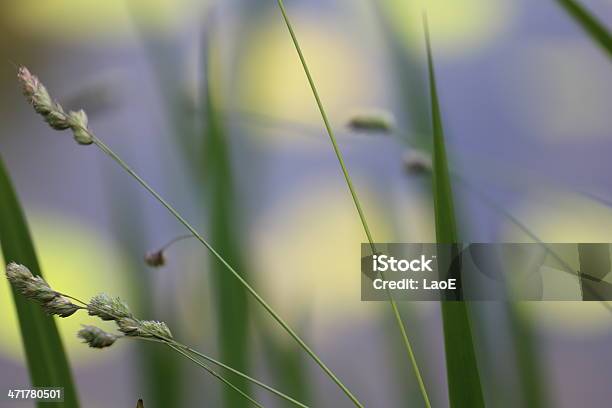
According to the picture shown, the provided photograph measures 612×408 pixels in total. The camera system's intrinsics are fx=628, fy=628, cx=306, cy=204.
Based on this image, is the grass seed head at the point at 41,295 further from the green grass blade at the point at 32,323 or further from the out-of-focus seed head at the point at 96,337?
the green grass blade at the point at 32,323

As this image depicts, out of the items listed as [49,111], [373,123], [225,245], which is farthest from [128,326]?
[373,123]

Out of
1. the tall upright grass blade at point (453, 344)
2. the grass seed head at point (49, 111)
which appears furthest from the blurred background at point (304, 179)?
the grass seed head at point (49, 111)

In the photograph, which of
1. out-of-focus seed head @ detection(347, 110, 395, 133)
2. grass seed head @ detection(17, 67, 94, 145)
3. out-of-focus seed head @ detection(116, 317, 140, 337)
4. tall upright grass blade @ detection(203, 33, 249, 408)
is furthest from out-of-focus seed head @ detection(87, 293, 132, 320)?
out-of-focus seed head @ detection(347, 110, 395, 133)

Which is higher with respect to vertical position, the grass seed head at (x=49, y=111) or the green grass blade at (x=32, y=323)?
the grass seed head at (x=49, y=111)

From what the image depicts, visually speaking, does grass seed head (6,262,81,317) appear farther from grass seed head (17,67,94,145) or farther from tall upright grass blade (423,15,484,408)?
tall upright grass blade (423,15,484,408)

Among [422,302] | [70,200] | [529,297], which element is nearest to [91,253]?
[70,200]

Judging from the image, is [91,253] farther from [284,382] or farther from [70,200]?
[284,382]
